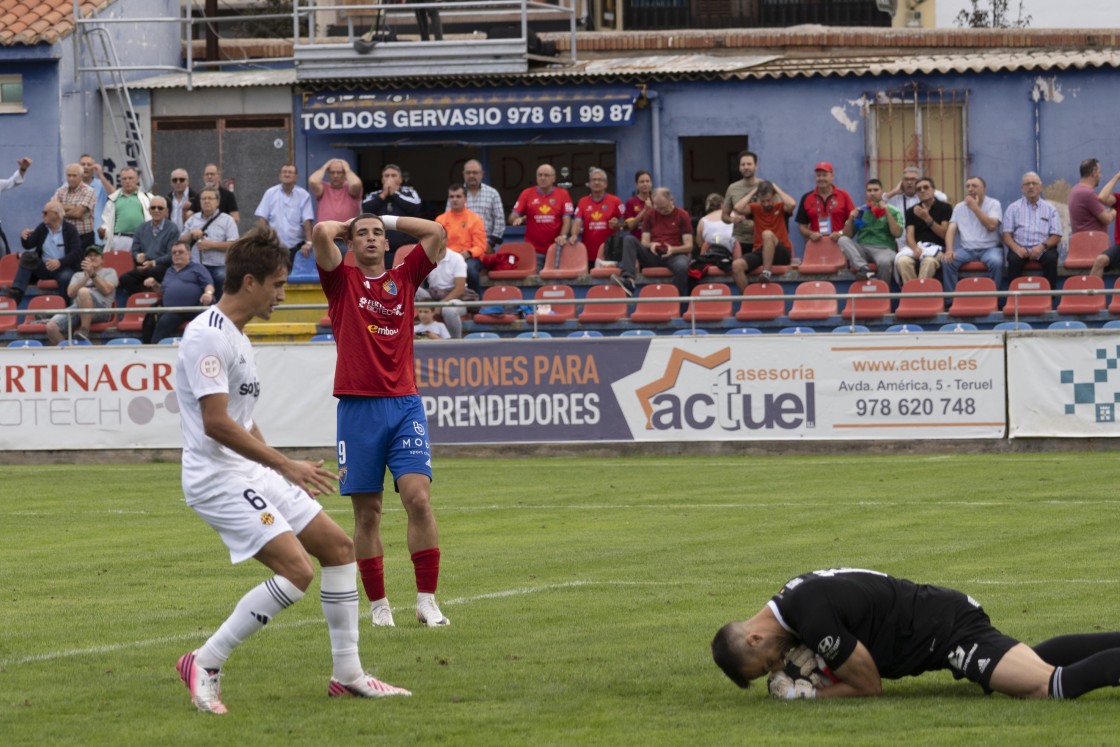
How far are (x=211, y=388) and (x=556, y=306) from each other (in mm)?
18774

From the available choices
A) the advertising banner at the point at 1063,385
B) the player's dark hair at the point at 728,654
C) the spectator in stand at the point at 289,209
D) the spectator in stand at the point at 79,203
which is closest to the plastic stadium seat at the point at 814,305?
the advertising banner at the point at 1063,385

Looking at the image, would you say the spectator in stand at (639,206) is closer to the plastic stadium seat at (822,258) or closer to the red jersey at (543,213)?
the red jersey at (543,213)

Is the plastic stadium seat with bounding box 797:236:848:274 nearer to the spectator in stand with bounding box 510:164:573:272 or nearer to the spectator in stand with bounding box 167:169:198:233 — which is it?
the spectator in stand with bounding box 510:164:573:272

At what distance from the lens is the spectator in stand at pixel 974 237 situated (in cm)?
2503

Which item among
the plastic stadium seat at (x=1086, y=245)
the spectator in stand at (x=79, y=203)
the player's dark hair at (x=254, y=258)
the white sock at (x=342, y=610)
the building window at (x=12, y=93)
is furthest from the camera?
the building window at (x=12, y=93)

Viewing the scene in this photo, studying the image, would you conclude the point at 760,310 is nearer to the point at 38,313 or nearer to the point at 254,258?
the point at 38,313

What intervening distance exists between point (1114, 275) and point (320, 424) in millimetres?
11192

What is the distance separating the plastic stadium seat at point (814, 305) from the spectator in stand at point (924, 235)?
105 cm

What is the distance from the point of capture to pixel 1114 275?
82.4 feet

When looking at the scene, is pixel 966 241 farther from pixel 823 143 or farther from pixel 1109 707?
pixel 1109 707

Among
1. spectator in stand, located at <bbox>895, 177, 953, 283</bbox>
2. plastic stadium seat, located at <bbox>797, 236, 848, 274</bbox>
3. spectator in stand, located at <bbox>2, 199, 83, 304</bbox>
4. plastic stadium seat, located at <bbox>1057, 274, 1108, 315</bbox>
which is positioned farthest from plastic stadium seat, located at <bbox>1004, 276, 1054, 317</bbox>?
spectator in stand, located at <bbox>2, 199, 83, 304</bbox>

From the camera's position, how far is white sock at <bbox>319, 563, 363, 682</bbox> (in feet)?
25.8

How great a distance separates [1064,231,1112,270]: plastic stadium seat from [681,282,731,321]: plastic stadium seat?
4853 mm

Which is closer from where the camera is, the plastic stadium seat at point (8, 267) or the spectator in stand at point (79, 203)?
the spectator in stand at point (79, 203)
